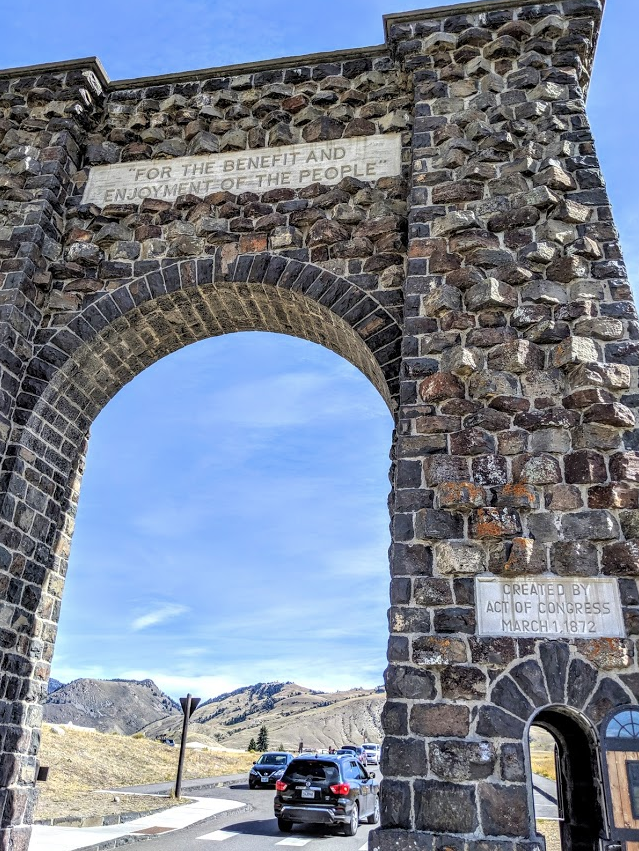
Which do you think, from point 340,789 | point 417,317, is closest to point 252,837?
point 340,789

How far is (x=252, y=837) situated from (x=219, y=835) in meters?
0.49

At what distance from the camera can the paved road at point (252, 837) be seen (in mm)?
9164

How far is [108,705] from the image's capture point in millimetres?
96688

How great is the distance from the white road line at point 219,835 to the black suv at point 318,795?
3.13 feet

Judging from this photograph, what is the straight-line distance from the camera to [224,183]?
762 centimetres

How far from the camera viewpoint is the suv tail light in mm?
11211

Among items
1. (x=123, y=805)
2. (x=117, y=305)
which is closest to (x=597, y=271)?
(x=117, y=305)

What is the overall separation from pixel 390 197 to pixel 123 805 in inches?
426

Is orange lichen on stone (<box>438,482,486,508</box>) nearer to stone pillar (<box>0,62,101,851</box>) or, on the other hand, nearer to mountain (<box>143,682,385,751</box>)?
stone pillar (<box>0,62,101,851</box>)

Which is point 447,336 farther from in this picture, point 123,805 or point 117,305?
point 123,805

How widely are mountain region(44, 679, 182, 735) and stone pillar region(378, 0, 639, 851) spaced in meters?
84.6

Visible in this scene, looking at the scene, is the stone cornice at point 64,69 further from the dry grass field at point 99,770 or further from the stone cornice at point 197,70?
the dry grass field at point 99,770

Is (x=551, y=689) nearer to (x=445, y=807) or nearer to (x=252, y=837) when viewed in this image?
(x=445, y=807)

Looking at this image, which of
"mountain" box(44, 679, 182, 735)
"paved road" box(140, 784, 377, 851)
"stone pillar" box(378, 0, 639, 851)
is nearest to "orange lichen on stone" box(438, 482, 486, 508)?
"stone pillar" box(378, 0, 639, 851)
